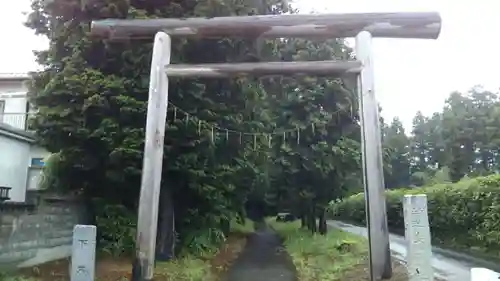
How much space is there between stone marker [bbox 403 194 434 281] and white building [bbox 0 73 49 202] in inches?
380

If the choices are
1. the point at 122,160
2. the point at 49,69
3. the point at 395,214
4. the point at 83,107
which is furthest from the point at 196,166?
the point at 395,214

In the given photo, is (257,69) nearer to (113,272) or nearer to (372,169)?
(372,169)

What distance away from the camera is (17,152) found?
13.4 m

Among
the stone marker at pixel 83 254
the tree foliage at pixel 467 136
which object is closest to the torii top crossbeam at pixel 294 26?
the stone marker at pixel 83 254

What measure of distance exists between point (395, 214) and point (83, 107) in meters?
18.3

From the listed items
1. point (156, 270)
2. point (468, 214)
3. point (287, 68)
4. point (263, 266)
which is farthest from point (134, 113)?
point (468, 214)

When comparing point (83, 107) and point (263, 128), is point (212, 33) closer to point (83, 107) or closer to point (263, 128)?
point (83, 107)

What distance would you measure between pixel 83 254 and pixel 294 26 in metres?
5.12

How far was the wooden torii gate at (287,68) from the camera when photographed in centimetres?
777

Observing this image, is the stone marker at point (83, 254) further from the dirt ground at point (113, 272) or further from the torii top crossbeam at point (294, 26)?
the torii top crossbeam at point (294, 26)

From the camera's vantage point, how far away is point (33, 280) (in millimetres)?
8648

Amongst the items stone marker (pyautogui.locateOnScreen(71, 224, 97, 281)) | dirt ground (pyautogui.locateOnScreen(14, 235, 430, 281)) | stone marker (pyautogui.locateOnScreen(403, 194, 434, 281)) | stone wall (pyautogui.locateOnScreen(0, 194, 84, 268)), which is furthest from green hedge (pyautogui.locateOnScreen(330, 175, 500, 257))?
stone marker (pyautogui.locateOnScreen(71, 224, 97, 281))

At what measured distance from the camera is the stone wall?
343 inches

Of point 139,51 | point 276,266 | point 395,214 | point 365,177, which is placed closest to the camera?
point 365,177
